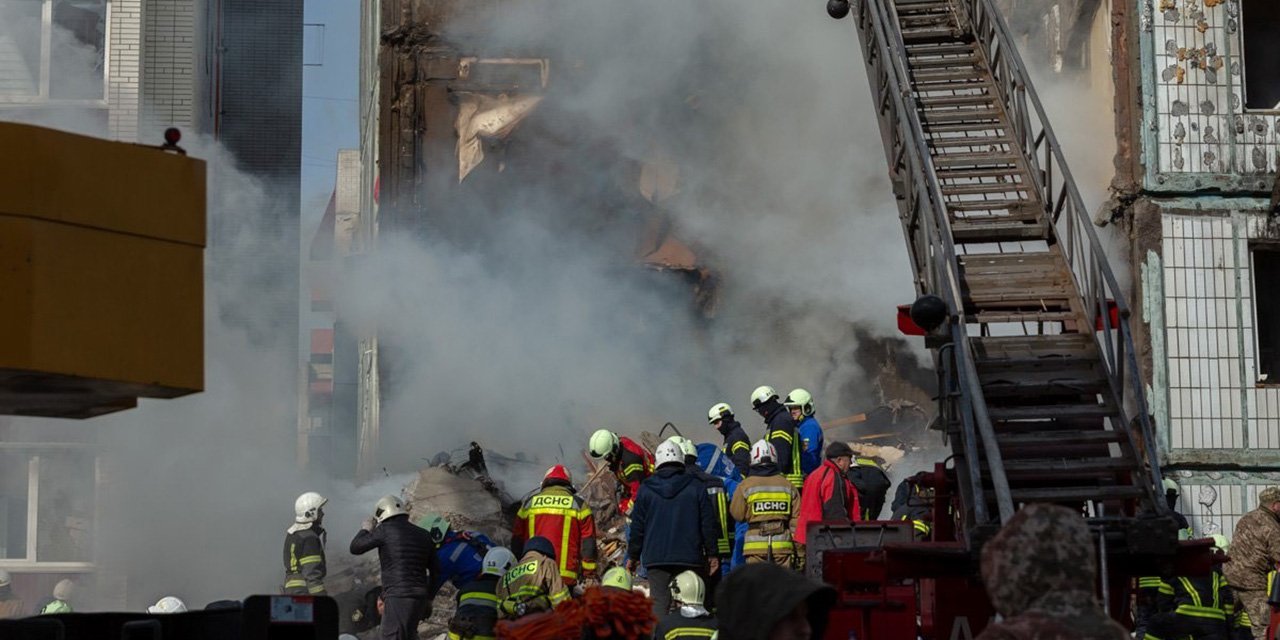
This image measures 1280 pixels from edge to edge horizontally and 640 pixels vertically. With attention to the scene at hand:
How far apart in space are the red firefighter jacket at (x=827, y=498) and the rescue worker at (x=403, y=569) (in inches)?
97.1

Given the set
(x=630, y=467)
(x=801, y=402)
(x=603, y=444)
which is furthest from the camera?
(x=801, y=402)

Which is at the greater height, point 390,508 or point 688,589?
point 390,508

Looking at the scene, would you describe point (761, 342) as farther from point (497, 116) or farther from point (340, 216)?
point (340, 216)

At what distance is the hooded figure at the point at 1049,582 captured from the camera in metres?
3.16

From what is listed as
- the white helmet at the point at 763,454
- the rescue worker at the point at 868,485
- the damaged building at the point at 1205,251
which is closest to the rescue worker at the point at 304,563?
the white helmet at the point at 763,454

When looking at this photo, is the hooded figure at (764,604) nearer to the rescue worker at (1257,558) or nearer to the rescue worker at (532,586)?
the rescue worker at (532,586)

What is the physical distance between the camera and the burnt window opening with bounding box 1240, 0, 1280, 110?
14.3 m

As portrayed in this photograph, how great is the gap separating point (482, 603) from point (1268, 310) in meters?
8.82

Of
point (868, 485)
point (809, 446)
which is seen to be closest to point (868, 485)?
point (868, 485)

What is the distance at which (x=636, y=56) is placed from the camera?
20.2 m

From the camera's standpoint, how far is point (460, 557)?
397 inches

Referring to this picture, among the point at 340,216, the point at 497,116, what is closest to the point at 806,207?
the point at 497,116

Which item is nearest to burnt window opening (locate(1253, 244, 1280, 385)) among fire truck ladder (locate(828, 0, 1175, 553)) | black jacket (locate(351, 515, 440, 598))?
fire truck ladder (locate(828, 0, 1175, 553))

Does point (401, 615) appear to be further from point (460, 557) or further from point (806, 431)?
point (806, 431)
